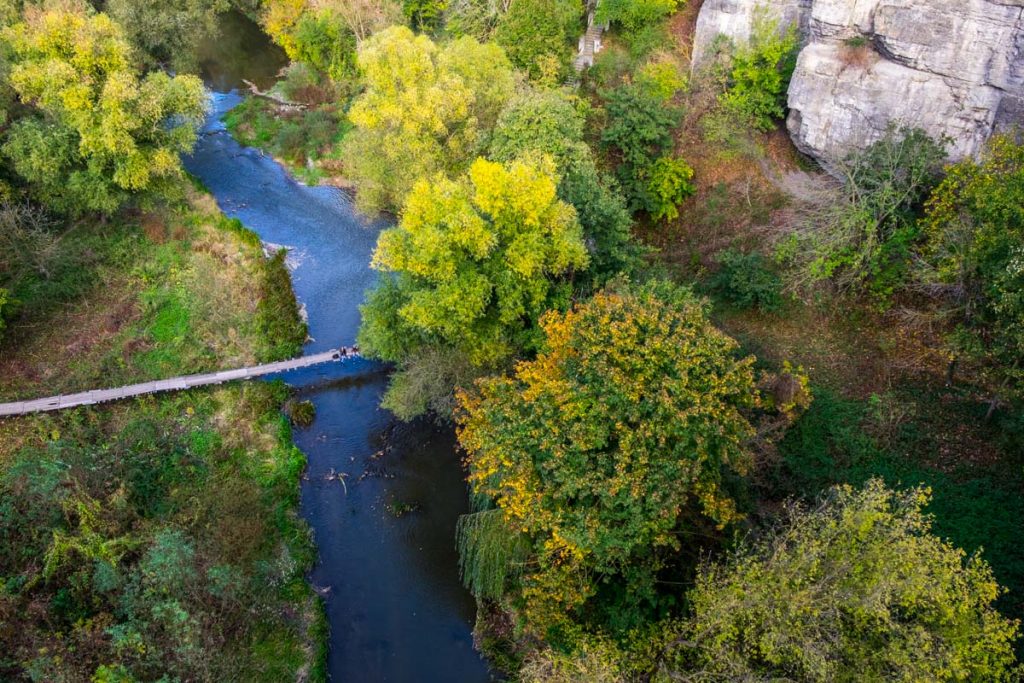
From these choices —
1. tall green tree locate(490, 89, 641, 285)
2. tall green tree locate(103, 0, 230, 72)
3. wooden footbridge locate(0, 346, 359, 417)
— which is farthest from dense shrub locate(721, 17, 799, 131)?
tall green tree locate(103, 0, 230, 72)

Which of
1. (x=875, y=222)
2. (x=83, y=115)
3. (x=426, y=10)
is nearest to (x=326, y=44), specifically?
(x=426, y=10)

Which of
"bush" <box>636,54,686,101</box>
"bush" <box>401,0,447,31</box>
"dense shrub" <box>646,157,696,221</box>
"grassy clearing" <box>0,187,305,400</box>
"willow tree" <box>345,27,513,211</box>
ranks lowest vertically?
"grassy clearing" <box>0,187,305,400</box>

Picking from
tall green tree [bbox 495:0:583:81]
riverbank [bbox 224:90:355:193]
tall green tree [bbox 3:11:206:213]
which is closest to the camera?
tall green tree [bbox 3:11:206:213]

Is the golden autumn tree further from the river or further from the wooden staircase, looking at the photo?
the wooden staircase

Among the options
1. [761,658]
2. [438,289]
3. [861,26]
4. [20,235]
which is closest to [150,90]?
[20,235]

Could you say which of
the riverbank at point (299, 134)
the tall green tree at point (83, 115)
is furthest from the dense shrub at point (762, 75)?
the tall green tree at point (83, 115)

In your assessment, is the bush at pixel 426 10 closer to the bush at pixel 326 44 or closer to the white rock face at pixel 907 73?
the bush at pixel 326 44

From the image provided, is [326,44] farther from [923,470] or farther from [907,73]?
[923,470]

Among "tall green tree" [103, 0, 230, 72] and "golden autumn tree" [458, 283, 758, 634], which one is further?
"tall green tree" [103, 0, 230, 72]
